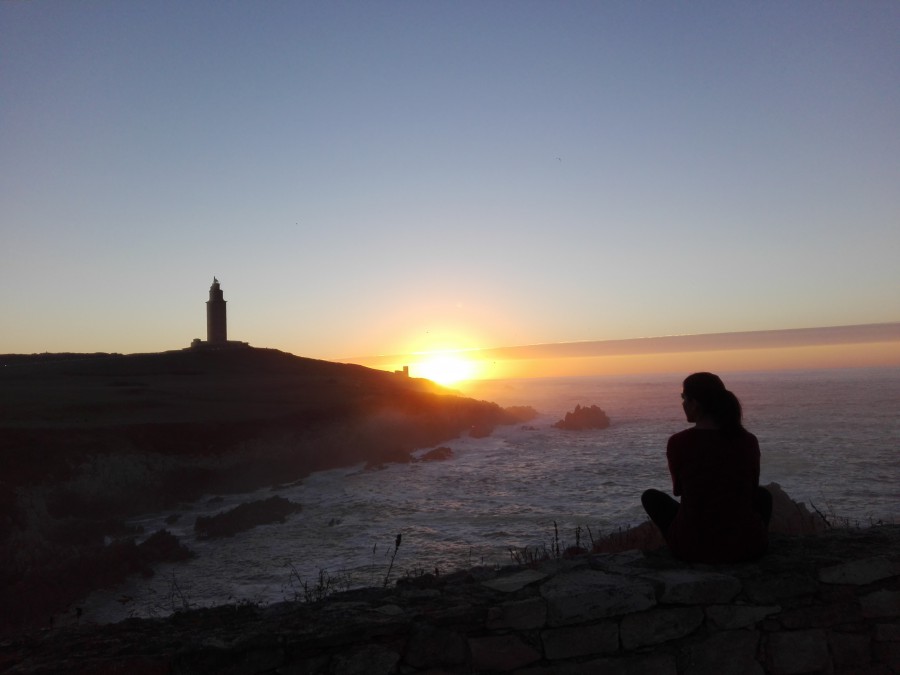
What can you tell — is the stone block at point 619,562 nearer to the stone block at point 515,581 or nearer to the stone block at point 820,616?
the stone block at point 515,581

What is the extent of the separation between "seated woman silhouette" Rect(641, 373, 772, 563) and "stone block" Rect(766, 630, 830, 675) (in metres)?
0.56

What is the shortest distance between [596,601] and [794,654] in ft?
4.71

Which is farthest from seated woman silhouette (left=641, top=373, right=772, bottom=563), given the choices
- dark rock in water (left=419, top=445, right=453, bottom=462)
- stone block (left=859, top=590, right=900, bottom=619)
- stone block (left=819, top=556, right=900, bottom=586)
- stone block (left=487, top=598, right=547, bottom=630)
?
dark rock in water (left=419, top=445, right=453, bottom=462)

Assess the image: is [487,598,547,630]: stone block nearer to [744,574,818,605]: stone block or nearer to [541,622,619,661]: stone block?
[541,622,619,661]: stone block

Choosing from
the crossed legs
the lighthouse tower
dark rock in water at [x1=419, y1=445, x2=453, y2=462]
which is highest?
the lighthouse tower

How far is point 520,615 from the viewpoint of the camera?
412cm

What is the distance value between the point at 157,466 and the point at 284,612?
2475 cm

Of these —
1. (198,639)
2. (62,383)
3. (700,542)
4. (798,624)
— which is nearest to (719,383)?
(700,542)

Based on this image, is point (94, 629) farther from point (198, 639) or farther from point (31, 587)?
point (31, 587)

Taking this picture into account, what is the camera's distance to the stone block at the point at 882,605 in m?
4.27

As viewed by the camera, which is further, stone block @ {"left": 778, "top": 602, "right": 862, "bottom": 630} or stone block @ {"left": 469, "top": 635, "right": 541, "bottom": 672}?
stone block @ {"left": 778, "top": 602, "right": 862, "bottom": 630}

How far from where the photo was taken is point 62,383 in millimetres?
38656

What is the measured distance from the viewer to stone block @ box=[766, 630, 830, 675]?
413 centimetres

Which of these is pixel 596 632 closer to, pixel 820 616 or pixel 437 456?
pixel 820 616
